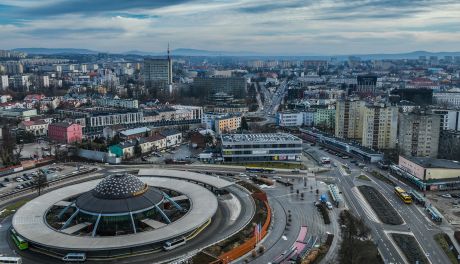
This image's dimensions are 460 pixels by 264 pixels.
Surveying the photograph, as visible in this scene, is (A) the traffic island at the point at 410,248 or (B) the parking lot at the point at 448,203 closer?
(A) the traffic island at the point at 410,248

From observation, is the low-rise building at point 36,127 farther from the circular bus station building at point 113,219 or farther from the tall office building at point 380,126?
the tall office building at point 380,126

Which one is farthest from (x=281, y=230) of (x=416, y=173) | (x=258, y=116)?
(x=258, y=116)

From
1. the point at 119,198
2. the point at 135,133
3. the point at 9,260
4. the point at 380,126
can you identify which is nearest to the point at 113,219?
the point at 119,198

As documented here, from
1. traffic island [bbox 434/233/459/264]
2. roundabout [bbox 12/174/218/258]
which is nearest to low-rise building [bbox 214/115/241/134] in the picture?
roundabout [bbox 12/174/218/258]

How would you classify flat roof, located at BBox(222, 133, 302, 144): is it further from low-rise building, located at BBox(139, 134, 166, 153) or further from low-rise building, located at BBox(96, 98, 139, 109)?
low-rise building, located at BBox(96, 98, 139, 109)

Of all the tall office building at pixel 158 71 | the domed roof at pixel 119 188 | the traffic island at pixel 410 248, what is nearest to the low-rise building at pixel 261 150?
the domed roof at pixel 119 188

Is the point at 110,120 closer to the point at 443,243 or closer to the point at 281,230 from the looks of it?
the point at 281,230

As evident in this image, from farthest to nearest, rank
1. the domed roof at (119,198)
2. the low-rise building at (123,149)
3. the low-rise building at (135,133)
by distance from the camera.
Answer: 1. the low-rise building at (135,133)
2. the low-rise building at (123,149)
3. the domed roof at (119,198)
